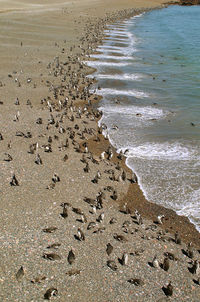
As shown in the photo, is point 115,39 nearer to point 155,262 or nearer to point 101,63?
point 101,63

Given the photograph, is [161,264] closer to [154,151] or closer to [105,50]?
[154,151]

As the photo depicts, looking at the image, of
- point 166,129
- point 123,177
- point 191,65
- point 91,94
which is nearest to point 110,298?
point 123,177

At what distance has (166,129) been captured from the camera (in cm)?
1723

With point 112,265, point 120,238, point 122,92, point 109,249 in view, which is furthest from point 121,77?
point 112,265

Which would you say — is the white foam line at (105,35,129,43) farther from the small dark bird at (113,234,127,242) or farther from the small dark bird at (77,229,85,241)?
the small dark bird at (77,229,85,241)

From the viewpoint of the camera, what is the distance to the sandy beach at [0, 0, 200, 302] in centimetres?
768

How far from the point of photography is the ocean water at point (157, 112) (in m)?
12.6

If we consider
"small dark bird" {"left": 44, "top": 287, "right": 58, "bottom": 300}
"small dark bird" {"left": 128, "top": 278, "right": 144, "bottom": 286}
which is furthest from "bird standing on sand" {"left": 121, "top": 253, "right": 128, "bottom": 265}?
"small dark bird" {"left": 44, "top": 287, "right": 58, "bottom": 300}

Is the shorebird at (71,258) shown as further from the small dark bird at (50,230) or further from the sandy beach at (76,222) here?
the small dark bird at (50,230)

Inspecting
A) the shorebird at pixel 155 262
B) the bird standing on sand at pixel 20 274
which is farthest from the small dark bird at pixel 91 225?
the bird standing on sand at pixel 20 274

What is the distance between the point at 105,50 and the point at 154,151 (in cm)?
2375

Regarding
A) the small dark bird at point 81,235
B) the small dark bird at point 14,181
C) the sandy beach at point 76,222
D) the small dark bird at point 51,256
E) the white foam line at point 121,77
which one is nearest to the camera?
the sandy beach at point 76,222

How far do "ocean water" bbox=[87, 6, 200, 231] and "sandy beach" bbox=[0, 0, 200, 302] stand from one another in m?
0.88

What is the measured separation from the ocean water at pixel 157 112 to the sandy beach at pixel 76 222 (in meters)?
0.88
